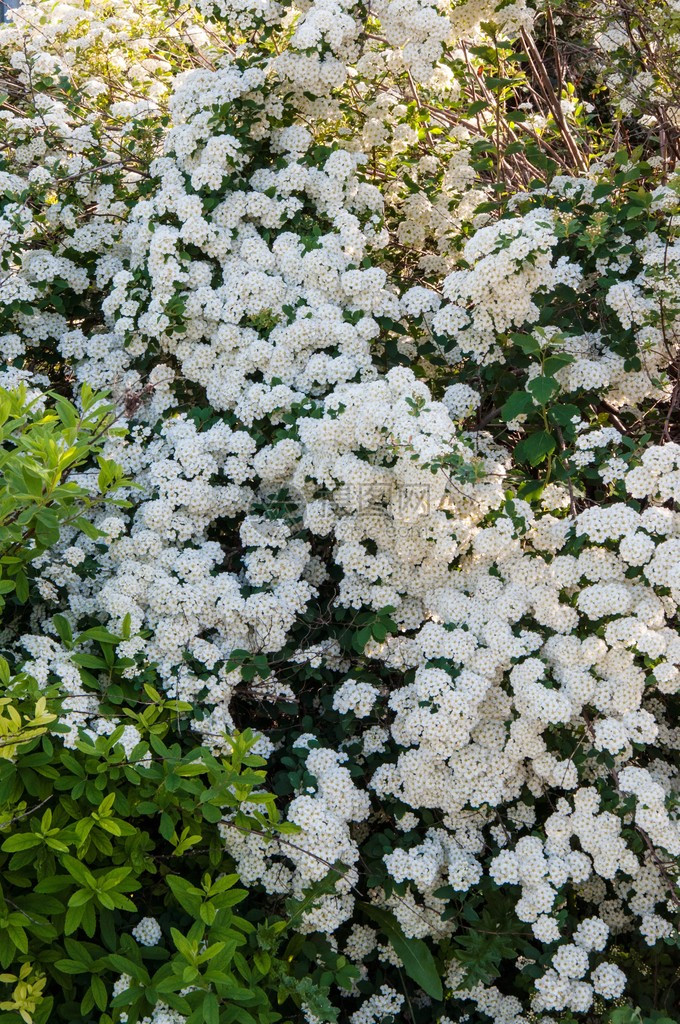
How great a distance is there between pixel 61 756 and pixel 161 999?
2.65 feet

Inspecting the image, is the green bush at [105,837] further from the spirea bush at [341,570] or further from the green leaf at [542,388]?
the green leaf at [542,388]

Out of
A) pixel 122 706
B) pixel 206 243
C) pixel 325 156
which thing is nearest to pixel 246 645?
pixel 122 706

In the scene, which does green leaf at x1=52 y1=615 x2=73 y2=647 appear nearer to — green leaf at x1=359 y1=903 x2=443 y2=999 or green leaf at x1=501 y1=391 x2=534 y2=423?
green leaf at x1=359 y1=903 x2=443 y2=999

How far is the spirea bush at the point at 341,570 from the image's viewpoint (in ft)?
10.5

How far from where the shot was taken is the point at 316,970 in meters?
3.51

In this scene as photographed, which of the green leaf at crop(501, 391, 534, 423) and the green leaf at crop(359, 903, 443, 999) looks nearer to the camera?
the green leaf at crop(359, 903, 443, 999)

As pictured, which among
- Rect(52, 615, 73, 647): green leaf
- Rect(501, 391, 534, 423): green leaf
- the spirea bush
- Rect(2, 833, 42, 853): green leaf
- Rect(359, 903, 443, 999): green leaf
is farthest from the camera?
Rect(501, 391, 534, 423): green leaf

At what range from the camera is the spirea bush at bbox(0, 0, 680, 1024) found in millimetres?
3197

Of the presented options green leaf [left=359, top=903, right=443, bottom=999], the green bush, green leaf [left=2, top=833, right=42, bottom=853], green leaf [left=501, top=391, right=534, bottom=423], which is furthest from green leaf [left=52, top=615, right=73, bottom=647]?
green leaf [left=501, top=391, right=534, bottom=423]

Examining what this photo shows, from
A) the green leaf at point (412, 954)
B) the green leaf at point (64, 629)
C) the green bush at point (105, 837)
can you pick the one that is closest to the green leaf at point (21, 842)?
the green bush at point (105, 837)

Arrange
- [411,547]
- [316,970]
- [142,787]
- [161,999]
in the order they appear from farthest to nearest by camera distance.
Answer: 1. [411,547]
2. [316,970]
3. [142,787]
4. [161,999]

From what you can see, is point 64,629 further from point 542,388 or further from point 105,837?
point 542,388

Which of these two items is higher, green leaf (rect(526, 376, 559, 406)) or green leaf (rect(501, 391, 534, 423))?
green leaf (rect(526, 376, 559, 406))

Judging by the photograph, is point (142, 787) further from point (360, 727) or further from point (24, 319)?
point (24, 319)
